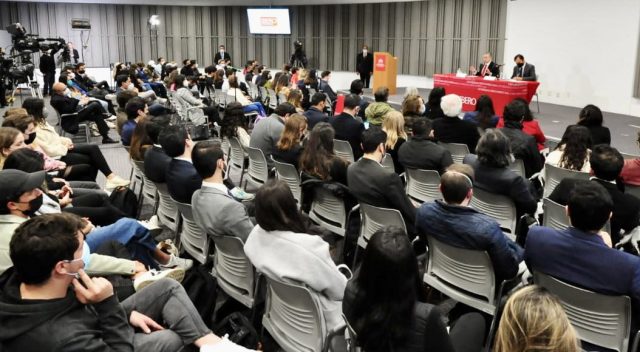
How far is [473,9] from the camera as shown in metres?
16.8

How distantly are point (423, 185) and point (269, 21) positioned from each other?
59.1 ft

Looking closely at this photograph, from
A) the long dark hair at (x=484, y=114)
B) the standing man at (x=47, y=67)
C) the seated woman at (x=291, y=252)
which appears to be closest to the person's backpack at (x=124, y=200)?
the seated woman at (x=291, y=252)

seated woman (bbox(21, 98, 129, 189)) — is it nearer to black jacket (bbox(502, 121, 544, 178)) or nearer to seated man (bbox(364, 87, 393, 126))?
seated man (bbox(364, 87, 393, 126))

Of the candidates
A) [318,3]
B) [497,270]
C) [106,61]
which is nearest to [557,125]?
→ [497,270]

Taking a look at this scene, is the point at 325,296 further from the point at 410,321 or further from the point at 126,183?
the point at 126,183

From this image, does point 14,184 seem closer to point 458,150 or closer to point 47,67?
point 458,150

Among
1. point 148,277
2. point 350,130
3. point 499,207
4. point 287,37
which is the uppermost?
point 287,37

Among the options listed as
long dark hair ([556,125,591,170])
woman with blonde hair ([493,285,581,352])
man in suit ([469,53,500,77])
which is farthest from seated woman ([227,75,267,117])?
woman with blonde hair ([493,285,581,352])

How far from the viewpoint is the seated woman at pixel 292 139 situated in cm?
542

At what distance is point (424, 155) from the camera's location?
16.3 ft

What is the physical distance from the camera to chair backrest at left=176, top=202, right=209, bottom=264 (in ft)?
12.3

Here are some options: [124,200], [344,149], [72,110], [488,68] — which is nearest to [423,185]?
[344,149]

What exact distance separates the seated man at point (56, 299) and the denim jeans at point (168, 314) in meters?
→ 0.11

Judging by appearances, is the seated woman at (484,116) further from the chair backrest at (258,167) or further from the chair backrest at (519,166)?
the chair backrest at (258,167)
